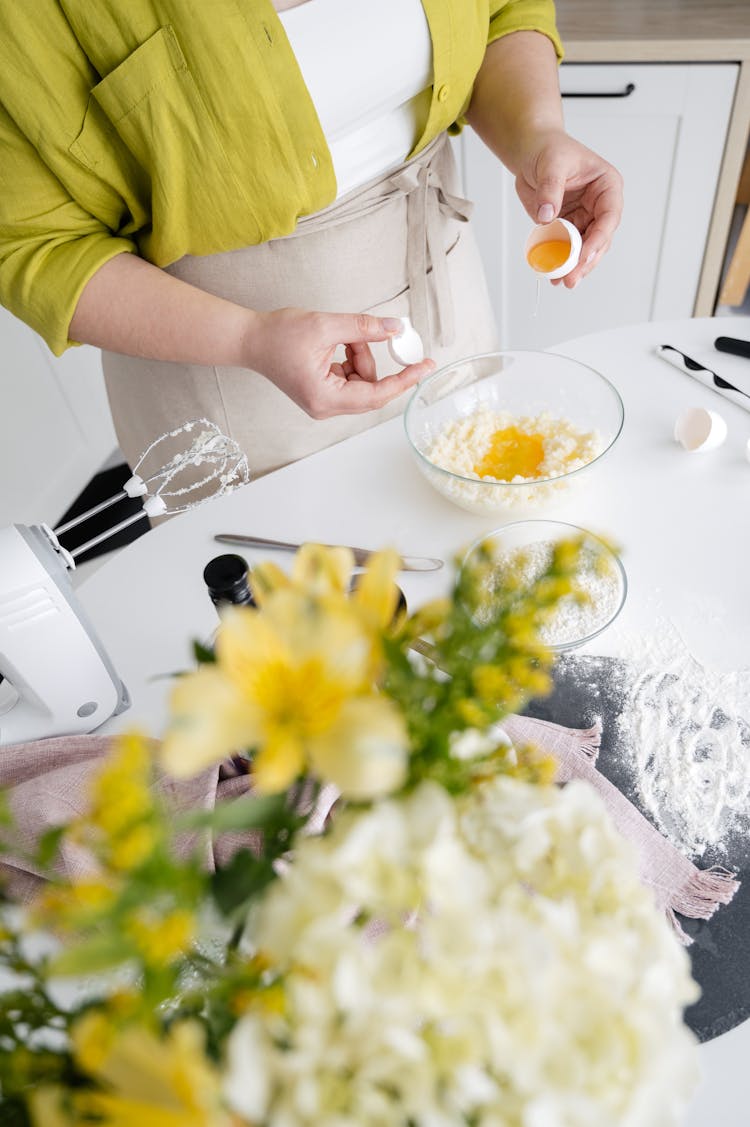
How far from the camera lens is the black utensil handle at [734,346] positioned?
3.45 feet

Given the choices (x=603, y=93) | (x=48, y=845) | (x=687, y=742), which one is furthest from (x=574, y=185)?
(x=48, y=845)

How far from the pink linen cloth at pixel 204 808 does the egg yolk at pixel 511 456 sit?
1.08 feet

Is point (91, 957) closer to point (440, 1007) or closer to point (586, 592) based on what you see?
point (440, 1007)

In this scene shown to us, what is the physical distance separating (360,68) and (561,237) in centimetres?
30

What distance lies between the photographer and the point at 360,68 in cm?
92

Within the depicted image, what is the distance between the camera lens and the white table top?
2.69 ft

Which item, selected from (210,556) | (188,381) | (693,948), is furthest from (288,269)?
(693,948)

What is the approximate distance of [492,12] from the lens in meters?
1.15

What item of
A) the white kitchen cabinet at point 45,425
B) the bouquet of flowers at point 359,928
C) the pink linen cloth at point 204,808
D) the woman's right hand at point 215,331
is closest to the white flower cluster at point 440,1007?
the bouquet of flowers at point 359,928

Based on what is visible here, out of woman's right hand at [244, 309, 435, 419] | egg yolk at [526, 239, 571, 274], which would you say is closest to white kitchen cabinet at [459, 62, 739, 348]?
egg yolk at [526, 239, 571, 274]

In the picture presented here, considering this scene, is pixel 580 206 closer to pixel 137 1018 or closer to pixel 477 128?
pixel 477 128

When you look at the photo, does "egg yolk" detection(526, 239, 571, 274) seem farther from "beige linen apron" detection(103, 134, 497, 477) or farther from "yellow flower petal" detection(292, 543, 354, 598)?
"yellow flower petal" detection(292, 543, 354, 598)

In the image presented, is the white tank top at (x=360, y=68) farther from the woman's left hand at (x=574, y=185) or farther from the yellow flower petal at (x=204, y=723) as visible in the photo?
the yellow flower petal at (x=204, y=723)

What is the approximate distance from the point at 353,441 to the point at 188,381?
0.80ft
